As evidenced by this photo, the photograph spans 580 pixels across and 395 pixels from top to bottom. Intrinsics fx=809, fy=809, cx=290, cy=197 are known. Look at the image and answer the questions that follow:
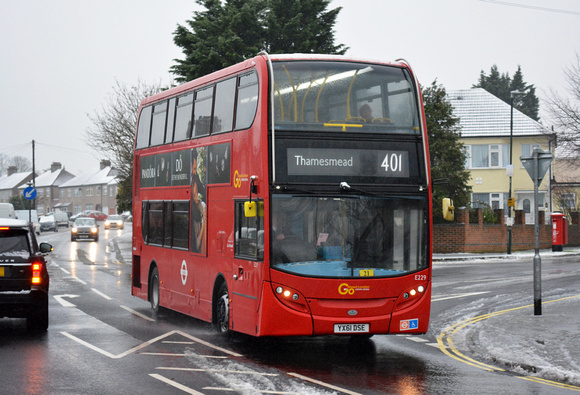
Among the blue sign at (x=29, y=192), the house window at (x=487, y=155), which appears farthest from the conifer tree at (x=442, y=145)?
the blue sign at (x=29, y=192)

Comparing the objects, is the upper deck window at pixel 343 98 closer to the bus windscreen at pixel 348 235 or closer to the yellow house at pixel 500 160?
the bus windscreen at pixel 348 235

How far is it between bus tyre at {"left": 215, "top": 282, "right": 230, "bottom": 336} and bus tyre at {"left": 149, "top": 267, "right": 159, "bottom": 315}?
4002 mm

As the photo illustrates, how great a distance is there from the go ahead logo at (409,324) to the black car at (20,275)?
600 cm

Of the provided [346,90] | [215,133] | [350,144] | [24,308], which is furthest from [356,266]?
[24,308]

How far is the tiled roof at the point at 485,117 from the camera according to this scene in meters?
59.7

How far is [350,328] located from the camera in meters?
11.1

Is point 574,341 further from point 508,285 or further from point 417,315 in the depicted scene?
point 508,285

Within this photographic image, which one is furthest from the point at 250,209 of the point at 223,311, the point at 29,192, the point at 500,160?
the point at 500,160

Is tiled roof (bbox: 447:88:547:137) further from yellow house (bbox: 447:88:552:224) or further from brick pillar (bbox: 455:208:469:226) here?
brick pillar (bbox: 455:208:469:226)

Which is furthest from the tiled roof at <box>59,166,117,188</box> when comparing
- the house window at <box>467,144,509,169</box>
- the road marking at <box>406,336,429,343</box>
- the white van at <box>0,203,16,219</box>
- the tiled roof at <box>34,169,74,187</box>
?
the road marking at <box>406,336,429,343</box>

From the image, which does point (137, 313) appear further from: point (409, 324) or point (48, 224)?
point (48, 224)

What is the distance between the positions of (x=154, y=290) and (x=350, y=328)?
722 cm

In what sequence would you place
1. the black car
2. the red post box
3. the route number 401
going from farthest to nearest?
the red post box, the black car, the route number 401

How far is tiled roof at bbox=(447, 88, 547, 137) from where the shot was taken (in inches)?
2350
